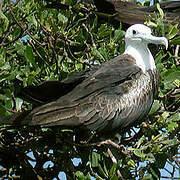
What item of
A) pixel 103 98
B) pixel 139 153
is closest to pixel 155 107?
pixel 103 98

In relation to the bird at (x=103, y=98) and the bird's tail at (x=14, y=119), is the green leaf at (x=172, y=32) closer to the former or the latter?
the bird at (x=103, y=98)

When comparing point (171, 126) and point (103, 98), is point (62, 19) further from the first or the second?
point (171, 126)

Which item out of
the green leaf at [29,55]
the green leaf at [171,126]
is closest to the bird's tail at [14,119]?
the green leaf at [29,55]

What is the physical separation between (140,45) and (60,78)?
2.01ft

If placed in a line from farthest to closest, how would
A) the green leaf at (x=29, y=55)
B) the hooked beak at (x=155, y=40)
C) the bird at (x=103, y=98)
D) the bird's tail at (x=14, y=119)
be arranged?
the hooked beak at (x=155, y=40)
the green leaf at (x=29, y=55)
the bird at (x=103, y=98)
the bird's tail at (x=14, y=119)

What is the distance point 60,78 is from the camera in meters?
2.39

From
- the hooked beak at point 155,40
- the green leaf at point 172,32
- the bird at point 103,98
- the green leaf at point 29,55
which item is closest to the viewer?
the bird at point 103,98

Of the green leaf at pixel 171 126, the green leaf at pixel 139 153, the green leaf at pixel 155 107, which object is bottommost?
the green leaf at pixel 139 153

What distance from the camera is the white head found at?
266 centimetres

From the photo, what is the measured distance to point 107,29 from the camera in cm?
265

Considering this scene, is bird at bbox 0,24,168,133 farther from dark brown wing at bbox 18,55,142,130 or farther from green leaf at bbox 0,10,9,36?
green leaf at bbox 0,10,9,36

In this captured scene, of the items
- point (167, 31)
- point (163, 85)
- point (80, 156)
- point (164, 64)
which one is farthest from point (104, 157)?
point (167, 31)

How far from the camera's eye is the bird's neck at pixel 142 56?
2.64m

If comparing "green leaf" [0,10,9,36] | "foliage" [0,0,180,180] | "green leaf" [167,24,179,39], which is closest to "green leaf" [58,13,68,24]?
"foliage" [0,0,180,180]
